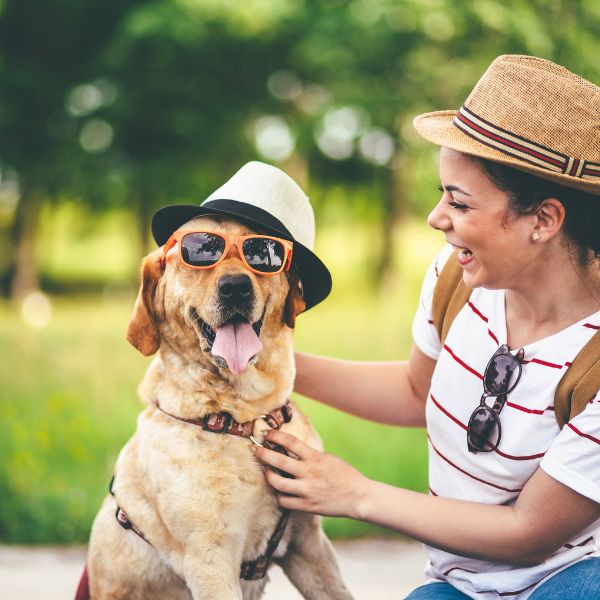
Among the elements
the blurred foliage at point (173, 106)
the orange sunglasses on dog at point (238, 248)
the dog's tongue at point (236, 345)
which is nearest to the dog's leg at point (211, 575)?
the dog's tongue at point (236, 345)

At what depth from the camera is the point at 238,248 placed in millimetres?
2238

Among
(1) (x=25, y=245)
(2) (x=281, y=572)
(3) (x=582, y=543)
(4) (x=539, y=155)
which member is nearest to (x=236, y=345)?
(4) (x=539, y=155)

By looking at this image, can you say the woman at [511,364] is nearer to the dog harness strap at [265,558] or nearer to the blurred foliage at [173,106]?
the dog harness strap at [265,558]

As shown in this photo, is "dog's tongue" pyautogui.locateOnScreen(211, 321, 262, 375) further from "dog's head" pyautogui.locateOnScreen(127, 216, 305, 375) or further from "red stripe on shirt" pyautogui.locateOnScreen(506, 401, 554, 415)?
"red stripe on shirt" pyautogui.locateOnScreen(506, 401, 554, 415)

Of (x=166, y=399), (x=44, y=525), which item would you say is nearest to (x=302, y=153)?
(x=44, y=525)

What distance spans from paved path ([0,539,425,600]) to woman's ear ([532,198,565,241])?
2.10 meters

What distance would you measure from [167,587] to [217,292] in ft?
2.75

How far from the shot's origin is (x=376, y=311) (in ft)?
34.1

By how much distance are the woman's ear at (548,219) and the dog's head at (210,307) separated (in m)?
0.70

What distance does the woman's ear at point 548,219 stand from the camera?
2.04m

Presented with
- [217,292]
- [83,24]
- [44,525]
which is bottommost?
[44,525]

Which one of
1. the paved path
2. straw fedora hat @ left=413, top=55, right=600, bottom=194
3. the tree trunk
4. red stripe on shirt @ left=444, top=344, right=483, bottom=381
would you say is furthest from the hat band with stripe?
the tree trunk

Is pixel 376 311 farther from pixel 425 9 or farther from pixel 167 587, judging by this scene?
→ pixel 167 587

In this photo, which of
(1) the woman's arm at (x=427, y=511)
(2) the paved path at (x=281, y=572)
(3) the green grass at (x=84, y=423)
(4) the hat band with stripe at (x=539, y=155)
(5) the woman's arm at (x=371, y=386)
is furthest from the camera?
(3) the green grass at (x=84, y=423)
